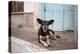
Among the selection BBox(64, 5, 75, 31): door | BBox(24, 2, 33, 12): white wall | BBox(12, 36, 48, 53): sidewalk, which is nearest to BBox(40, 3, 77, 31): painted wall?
BBox(64, 5, 75, 31): door

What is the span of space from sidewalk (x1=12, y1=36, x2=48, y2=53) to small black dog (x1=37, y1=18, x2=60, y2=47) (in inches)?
3.5

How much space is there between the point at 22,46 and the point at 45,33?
26 cm

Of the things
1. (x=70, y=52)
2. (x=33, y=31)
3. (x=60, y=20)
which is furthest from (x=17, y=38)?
(x=70, y=52)

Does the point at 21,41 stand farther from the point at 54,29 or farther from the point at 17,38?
the point at 54,29

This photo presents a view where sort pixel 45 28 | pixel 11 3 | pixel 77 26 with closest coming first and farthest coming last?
pixel 11 3, pixel 45 28, pixel 77 26

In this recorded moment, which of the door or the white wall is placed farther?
A: the door

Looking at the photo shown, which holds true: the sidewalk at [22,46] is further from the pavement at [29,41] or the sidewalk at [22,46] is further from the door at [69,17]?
the door at [69,17]

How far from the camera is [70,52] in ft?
4.91

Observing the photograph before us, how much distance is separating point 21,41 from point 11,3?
358mm

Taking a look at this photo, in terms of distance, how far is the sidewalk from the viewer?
4.34 feet

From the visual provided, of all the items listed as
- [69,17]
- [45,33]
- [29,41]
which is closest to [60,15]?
[69,17]

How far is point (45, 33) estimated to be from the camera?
1429 mm

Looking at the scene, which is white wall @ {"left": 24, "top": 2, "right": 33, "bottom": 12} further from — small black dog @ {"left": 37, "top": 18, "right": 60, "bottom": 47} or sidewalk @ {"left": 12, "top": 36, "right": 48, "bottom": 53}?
sidewalk @ {"left": 12, "top": 36, "right": 48, "bottom": 53}

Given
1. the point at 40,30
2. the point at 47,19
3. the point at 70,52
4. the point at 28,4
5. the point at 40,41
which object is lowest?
the point at 70,52
